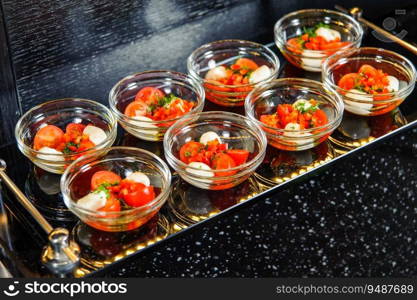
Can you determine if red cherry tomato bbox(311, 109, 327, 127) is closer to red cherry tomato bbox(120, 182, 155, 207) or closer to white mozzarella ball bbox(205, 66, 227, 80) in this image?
white mozzarella ball bbox(205, 66, 227, 80)

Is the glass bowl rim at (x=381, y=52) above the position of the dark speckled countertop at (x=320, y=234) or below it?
above

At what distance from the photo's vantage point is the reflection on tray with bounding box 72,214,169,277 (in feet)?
→ 4.30

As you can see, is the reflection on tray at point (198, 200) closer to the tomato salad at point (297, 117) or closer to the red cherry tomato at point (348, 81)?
the tomato salad at point (297, 117)

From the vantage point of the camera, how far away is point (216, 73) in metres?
1.71

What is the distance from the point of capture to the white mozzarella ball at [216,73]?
1.70m

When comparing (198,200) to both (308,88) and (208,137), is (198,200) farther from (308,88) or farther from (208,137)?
(308,88)

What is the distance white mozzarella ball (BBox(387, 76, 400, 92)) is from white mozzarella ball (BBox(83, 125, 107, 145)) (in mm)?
678

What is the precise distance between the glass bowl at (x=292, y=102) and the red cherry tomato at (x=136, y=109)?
0.23 m

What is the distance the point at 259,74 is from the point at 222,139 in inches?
8.8

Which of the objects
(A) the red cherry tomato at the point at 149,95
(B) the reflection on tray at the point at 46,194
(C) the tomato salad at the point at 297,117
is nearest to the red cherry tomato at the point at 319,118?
(C) the tomato salad at the point at 297,117

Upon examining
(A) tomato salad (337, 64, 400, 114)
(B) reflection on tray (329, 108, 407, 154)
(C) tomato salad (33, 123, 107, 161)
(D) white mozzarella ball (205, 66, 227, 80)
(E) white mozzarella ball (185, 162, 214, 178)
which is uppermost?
(C) tomato salad (33, 123, 107, 161)

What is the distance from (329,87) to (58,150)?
2.06 ft

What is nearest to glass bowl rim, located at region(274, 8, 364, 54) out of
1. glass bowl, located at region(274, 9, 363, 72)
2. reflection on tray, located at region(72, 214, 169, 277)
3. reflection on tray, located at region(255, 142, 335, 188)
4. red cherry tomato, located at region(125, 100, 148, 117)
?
glass bowl, located at region(274, 9, 363, 72)

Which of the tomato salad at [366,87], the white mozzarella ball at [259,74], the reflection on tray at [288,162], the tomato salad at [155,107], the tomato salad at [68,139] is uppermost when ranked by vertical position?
the tomato salad at [68,139]
